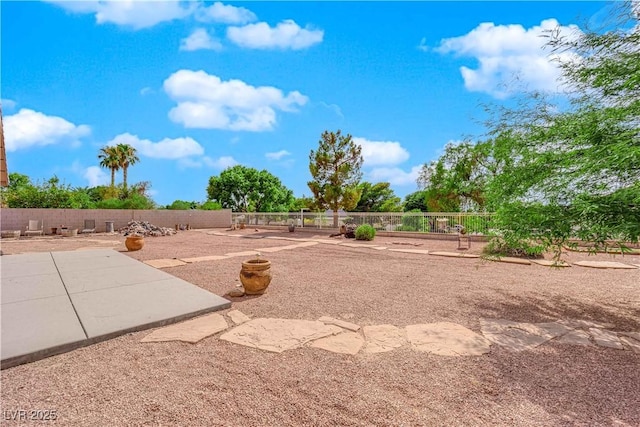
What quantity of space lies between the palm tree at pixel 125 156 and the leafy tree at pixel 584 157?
123 feet

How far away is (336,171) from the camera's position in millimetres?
20141

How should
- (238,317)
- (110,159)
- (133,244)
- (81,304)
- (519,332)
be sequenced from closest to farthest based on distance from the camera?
(519,332), (238,317), (81,304), (133,244), (110,159)

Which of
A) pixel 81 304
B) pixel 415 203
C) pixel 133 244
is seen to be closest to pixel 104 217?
pixel 133 244

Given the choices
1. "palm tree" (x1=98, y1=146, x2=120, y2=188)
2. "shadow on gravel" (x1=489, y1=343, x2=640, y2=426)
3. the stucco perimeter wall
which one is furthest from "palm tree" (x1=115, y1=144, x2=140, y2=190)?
"shadow on gravel" (x1=489, y1=343, x2=640, y2=426)

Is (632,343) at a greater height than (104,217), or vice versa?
(104,217)

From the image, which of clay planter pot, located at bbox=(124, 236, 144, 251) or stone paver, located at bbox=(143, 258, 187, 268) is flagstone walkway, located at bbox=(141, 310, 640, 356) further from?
clay planter pot, located at bbox=(124, 236, 144, 251)

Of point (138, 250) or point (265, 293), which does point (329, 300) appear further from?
point (138, 250)

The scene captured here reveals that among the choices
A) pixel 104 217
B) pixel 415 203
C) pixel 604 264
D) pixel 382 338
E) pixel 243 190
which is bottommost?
pixel 382 338

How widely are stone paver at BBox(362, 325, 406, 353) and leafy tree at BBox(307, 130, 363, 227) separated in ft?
54.7

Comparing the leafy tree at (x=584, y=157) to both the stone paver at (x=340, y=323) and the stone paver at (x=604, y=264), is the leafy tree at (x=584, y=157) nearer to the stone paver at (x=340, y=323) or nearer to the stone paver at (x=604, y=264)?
the stone paver at (x=340, y=323)

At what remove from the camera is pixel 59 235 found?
16.9 meters

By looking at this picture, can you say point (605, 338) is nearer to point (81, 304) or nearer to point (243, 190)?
point (81, 304)

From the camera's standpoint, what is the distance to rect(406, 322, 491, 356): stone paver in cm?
289

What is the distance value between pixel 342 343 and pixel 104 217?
22.4 metres
